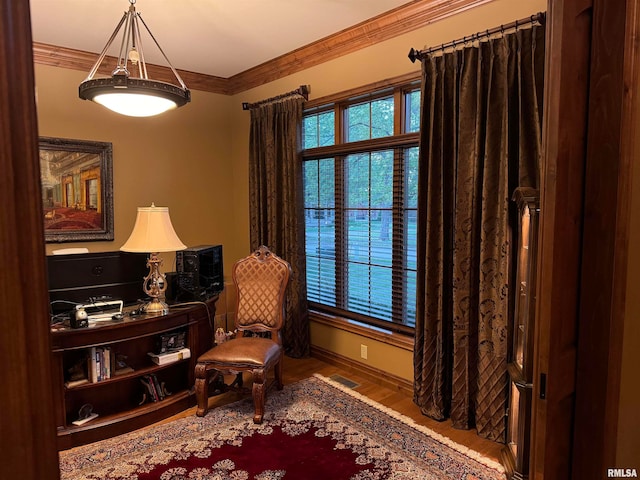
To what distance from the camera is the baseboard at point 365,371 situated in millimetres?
3582

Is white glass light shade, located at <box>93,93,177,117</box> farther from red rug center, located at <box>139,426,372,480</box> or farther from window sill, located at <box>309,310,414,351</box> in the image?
window sill, located at <box>309,310,414,351</box>

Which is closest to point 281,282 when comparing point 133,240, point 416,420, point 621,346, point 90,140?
point 133,240

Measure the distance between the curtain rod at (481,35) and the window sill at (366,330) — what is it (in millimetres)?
2197

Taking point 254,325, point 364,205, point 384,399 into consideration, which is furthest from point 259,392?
point 364,205

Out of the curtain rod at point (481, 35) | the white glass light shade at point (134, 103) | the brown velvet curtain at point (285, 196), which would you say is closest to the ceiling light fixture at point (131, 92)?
the white glass light shade at point (134, 103)

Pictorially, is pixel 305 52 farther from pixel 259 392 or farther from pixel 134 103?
pixel 259 392

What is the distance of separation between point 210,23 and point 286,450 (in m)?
3.31

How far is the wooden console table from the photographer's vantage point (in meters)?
2.79

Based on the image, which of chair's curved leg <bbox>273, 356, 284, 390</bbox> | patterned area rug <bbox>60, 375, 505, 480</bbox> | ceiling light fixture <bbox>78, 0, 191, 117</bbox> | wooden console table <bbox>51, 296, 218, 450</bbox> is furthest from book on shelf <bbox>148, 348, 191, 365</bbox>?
ceiling light fixture <bbox>78, 0, 191, 117</bbox>

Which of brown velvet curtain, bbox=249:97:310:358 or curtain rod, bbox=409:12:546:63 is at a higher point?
curtain rod, bbox=409:12:546:63

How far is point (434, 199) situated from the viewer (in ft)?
10.2

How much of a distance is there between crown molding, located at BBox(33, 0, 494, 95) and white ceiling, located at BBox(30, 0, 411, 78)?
76mm

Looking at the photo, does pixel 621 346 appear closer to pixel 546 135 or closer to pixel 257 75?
pixel 546 135

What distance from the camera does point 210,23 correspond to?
3.56 meters
